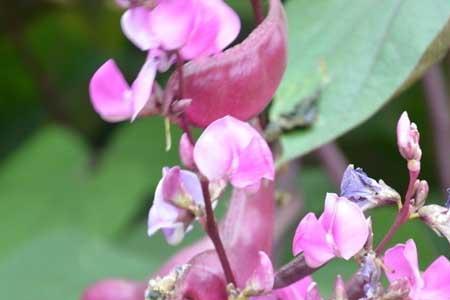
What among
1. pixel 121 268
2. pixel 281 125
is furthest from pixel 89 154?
pixel 281 125

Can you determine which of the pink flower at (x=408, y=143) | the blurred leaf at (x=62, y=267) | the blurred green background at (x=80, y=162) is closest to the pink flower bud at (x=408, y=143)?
the pink flower at (x=408, y=143)

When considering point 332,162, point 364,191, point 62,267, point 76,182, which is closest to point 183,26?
point 364,191

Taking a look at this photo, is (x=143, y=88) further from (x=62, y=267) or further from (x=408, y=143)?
(x=62, y=267)

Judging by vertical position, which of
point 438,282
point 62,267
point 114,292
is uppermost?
point 62,267

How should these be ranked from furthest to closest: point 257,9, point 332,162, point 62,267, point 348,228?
A: 1. point 62,267
2. point 332,162
3. point 257,9
4. point 348,228

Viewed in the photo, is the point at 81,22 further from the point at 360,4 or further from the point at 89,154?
the point at 360,4

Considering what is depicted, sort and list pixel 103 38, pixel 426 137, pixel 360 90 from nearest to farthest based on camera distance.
Answer: pixel 360 90 → pixel 426 137 → pixel 103 38

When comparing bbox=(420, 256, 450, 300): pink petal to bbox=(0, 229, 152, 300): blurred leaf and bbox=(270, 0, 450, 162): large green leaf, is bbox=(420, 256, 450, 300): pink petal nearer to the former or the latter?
bbox=(270, 0, 450, 162): large green leaf
